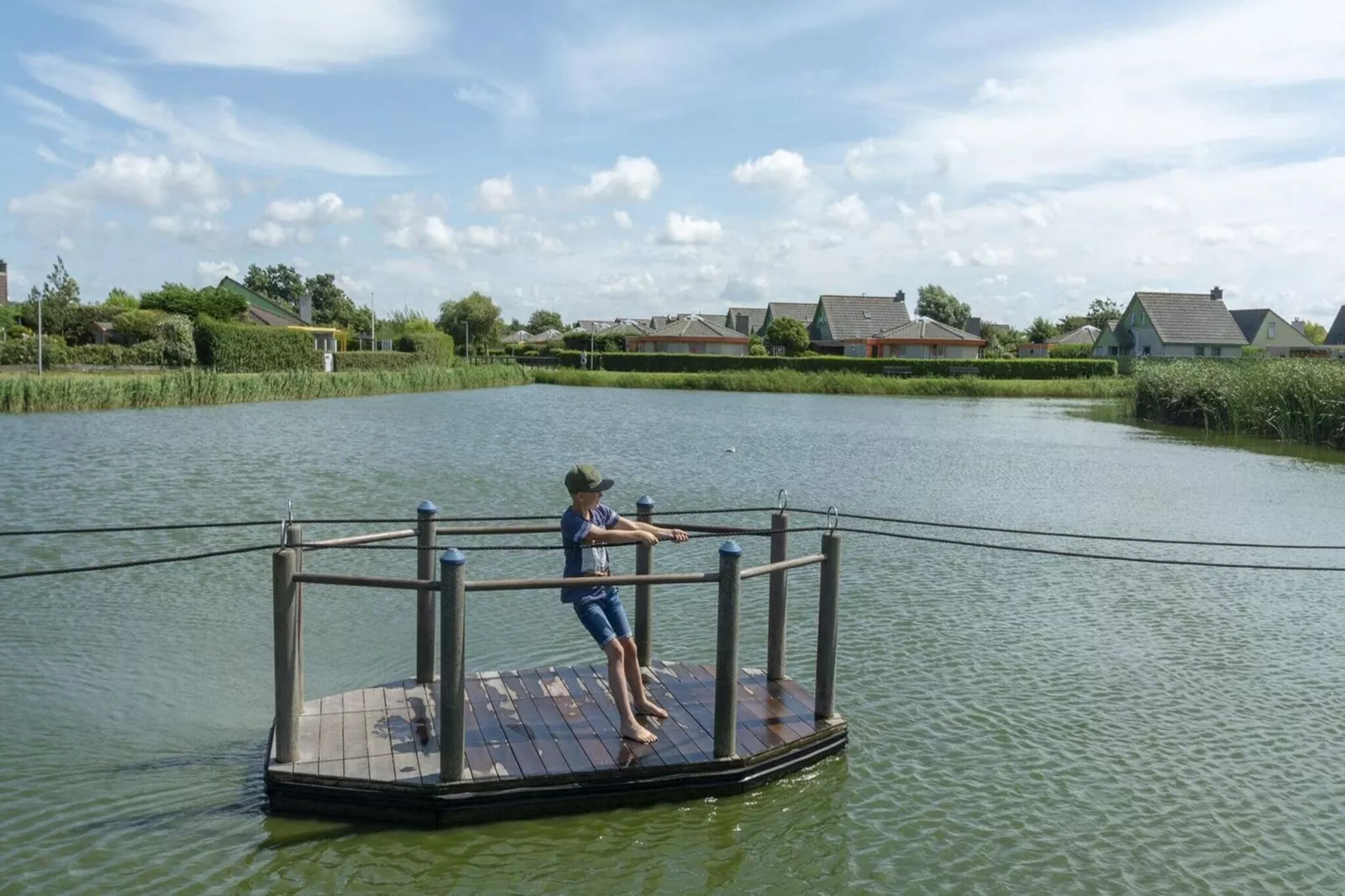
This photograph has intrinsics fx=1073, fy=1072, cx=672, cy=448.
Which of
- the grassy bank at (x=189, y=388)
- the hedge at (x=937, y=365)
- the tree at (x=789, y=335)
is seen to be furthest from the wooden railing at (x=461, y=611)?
the tree at (x=789, y=335)

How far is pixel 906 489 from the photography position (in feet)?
74.1

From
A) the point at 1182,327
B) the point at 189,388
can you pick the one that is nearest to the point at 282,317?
the point at 189,388

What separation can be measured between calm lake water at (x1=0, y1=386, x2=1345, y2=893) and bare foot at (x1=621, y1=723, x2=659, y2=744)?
0.45m

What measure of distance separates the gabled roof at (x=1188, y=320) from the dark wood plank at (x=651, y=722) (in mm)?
86682

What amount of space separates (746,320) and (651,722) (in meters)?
108

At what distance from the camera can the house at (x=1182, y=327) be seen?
85.6m

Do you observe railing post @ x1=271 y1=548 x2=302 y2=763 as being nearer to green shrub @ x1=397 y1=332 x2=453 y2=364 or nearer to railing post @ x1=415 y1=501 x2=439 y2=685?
railing post @ x1=415 y1=501 x2=439 y2=685

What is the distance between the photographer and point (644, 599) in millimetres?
8688

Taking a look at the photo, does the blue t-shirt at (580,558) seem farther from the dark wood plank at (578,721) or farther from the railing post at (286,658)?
the railing post at (286,658)

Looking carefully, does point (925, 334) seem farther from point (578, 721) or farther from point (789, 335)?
point (578, 721)

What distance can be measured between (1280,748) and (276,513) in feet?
49.4

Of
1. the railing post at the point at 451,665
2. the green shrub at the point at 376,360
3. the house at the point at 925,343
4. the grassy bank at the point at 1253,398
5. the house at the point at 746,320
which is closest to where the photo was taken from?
the railing post at the point at 451,665

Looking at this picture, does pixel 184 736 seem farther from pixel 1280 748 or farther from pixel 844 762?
pixel 1280 748

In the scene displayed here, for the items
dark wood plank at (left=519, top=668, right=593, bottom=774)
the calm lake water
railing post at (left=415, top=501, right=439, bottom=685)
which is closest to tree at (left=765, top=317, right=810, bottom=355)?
the calm lake water
